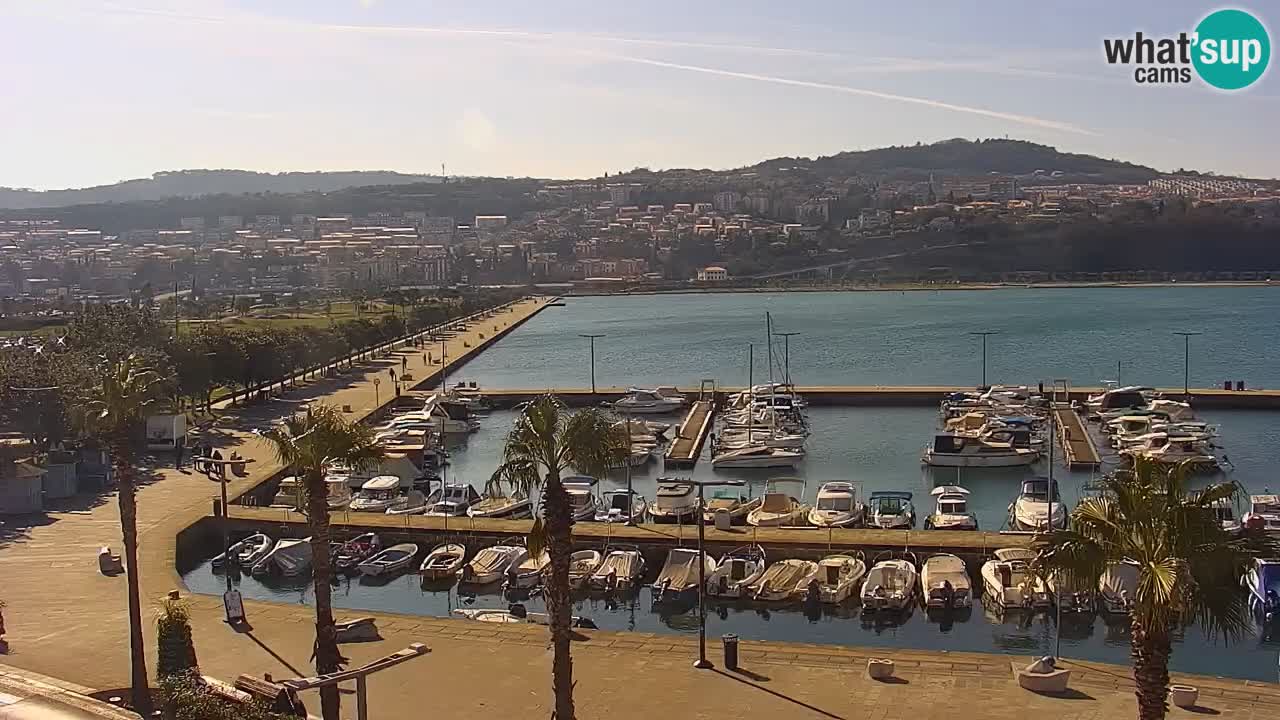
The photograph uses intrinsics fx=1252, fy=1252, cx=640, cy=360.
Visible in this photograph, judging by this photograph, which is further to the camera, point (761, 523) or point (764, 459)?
point (764, 459)

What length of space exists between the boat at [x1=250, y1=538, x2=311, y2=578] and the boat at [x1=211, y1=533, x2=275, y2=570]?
0.43 feet

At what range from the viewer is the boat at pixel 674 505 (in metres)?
21.4

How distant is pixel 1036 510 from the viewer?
68.1 feet

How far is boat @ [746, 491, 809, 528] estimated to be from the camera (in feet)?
67.7

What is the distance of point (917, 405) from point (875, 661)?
88.1 feet

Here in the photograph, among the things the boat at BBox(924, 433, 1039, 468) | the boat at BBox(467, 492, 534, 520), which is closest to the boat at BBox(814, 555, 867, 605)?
the boat at BBox(467, 492, 534, 520)

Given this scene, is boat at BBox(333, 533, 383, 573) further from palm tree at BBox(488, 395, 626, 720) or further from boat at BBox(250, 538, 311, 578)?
palm tree at BBox(488, 395, 626, 720)

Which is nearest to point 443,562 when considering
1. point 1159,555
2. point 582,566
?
point 582,566

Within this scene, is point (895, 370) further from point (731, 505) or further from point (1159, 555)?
point (1159, 555)

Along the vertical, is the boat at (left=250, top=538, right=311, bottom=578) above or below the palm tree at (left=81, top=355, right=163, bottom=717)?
below

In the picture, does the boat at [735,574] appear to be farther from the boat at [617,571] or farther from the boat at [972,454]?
the boat at [972,454]

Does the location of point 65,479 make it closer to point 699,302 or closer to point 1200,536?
point 1200,536

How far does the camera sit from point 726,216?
19350 centimetres

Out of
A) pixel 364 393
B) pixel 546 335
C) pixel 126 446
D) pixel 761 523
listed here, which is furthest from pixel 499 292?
pixel 126 446
